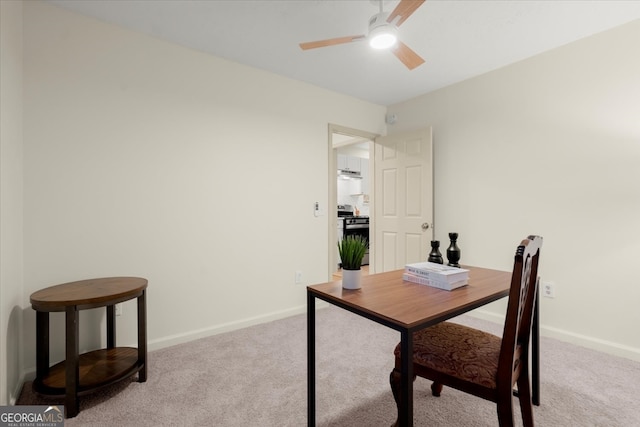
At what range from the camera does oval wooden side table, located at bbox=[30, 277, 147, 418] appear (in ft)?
5.06

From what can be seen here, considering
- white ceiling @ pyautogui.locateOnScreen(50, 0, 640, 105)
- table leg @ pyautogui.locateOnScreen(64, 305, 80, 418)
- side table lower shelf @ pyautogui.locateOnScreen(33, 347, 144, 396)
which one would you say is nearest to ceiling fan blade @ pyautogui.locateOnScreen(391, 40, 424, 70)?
white ceiling @ pyautogui.locateOnScreen(50, 0, 640, 105)

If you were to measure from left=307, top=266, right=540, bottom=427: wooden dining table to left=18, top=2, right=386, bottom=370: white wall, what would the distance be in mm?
1525

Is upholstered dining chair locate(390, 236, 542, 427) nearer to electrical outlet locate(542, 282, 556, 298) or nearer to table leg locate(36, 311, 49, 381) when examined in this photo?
electrical outlet locate(542, 282, 556, 298)

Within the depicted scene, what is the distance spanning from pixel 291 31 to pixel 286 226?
5.67ft

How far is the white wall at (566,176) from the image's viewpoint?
2.21m

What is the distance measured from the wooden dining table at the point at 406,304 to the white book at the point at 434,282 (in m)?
0.02

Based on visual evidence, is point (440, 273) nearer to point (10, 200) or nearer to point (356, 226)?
point (10, 200)

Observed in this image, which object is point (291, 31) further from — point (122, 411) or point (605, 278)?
point (605, 278)

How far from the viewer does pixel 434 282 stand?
1420 mm

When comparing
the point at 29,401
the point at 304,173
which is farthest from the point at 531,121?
the point at 29,401

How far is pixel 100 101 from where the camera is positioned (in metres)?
2.11

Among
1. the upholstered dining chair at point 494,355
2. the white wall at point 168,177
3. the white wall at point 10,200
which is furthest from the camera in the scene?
the white wall at point 168,177

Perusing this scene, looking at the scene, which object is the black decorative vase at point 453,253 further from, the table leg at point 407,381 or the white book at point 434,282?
the table leg at point 407,381

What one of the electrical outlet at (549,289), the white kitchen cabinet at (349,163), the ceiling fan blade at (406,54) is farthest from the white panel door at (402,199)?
the white kitchen cabinet at (349,163)
